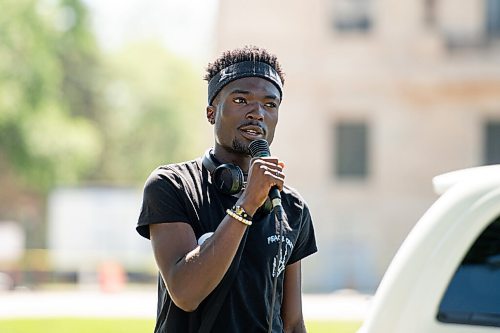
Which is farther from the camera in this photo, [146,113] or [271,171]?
[146,113]

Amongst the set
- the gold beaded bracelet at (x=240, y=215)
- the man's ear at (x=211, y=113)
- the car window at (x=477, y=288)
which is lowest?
the car window at (x=477, y=288)

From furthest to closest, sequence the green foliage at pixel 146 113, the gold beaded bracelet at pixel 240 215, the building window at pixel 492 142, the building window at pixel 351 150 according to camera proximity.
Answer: the green foliage at pixel 146 113 < the building window at pixel 351 150 < the building window at pixel 492 142 < the gold beaded bracelet at pixel 240 215

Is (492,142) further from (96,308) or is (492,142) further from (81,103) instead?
(81,103)

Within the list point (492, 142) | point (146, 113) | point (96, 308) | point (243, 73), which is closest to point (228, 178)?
point (243, 73)

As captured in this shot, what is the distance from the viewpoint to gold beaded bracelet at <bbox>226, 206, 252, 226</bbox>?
3.29 metres

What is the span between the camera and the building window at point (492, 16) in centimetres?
3033

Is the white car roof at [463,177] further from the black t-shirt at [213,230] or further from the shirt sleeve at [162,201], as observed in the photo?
the shirt sleeve at [162,201]

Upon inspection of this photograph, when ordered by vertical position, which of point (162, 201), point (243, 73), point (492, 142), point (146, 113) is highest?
point (146, 113)

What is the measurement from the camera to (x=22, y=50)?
35000mm

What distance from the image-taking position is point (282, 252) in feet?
11.7

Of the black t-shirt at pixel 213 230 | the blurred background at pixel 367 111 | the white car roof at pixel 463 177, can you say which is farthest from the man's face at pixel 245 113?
the blurred background at pixel 367 111

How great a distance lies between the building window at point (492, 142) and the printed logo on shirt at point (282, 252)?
90.1 feet

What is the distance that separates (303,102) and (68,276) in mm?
8579

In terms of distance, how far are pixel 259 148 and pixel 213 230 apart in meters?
0.27
